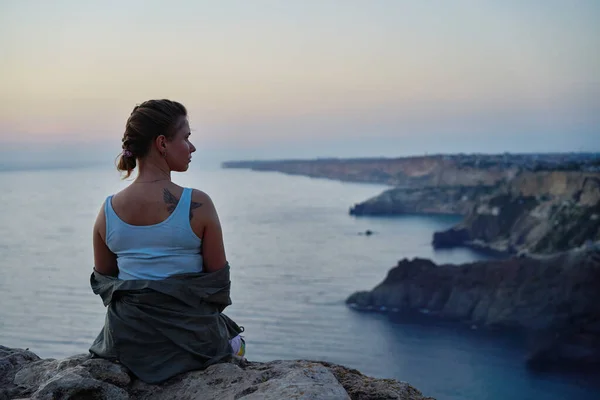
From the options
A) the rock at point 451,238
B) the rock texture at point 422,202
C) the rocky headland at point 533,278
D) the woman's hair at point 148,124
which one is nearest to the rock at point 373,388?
the woman's hair at point 148,124

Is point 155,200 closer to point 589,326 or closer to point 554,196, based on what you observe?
point 589,326

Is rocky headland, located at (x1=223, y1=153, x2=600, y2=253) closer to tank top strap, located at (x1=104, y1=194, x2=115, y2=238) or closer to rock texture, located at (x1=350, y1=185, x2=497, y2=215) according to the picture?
rock texture, located at (x1=350, y1=185, x2=497, y2=215)

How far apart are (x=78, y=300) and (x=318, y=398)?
26.3 meters

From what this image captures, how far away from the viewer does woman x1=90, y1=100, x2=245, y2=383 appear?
1768 mm

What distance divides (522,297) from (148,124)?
24.4 metres

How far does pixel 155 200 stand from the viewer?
5.81 ft

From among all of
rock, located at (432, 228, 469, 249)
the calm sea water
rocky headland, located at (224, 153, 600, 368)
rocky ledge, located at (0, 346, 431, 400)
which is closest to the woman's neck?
rocky ledge, located at (0, 346, 431, 400)

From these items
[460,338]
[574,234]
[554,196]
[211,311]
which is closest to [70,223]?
[460,338]

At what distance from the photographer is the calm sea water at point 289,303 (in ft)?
69.3

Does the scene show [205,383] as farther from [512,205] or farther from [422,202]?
[422,202]

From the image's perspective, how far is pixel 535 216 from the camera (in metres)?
43.9

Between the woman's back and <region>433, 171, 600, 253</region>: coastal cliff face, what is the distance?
33.8 m

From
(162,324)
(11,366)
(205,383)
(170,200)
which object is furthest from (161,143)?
(11,366)

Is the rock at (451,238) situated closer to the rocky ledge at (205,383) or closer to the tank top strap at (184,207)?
the rocky ledge at (205,383)
